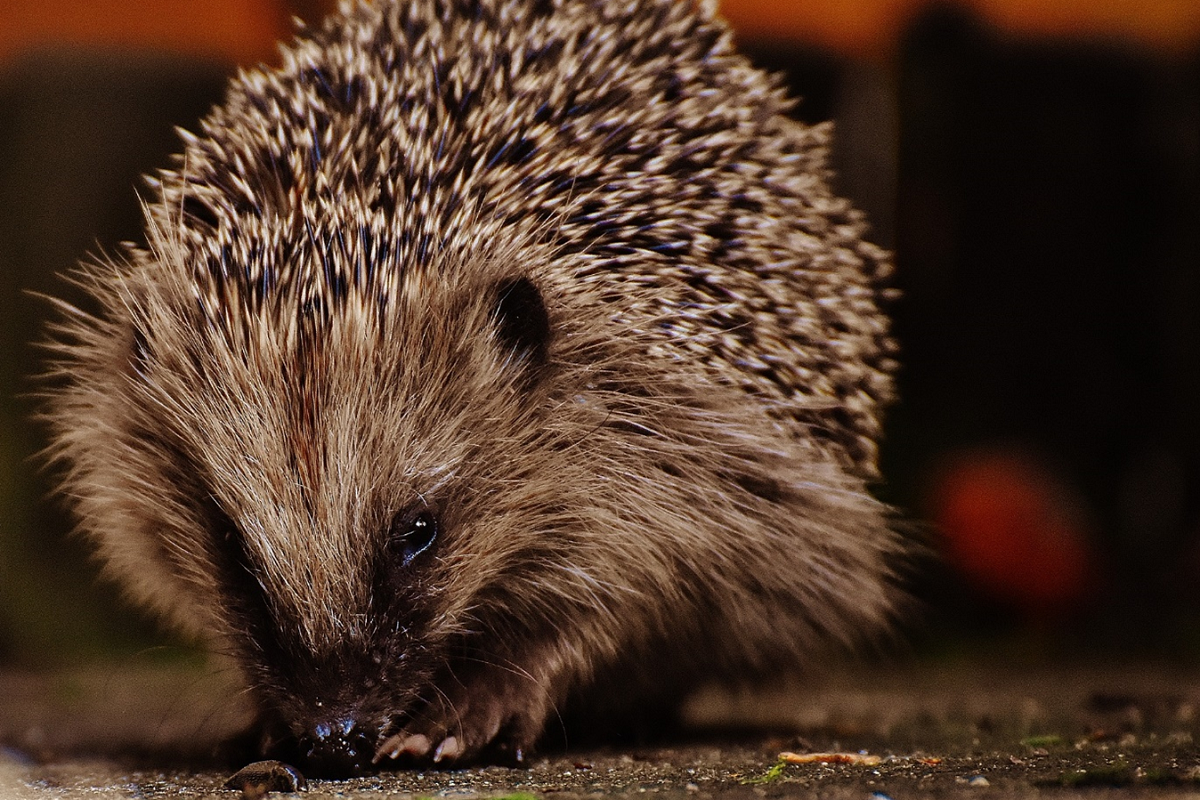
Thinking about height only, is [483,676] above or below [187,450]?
below

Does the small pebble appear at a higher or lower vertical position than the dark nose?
lower

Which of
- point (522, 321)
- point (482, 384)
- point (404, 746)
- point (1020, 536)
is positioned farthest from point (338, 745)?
point (1020, 536)

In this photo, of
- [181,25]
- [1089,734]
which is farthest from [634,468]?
[181,25]

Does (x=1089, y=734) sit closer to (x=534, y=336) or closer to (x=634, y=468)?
(x=634, y=468)

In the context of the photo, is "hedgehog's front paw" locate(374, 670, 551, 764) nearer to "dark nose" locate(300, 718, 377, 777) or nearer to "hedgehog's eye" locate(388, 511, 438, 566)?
"dark nose" locate(300, 718, 377, 777)

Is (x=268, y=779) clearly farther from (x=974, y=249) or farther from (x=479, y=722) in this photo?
(x=974, y=249)

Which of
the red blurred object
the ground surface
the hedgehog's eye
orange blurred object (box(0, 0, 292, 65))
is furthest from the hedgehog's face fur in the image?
the red blurred object

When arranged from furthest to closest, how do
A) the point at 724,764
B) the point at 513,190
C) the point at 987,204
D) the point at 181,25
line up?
the point at 987,204, the point at 181,25, the point at 513,190, the point at 724,764

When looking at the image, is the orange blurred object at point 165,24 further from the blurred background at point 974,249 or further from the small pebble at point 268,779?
the small pebble at point 268,779
